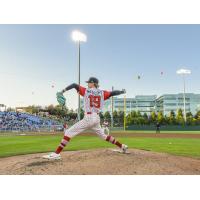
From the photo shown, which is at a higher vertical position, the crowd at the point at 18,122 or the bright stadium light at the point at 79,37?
the bright stadium light at the point at 79,37

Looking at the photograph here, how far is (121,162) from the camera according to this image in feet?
20.0

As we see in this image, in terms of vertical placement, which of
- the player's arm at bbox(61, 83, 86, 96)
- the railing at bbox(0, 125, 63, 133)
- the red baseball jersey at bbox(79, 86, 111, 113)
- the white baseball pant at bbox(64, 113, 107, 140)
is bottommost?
the railing at bbox(0, 125, 63, 133)

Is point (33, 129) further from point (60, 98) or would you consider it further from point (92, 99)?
point (92, 99)

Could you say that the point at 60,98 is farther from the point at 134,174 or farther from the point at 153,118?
the point at 153,118

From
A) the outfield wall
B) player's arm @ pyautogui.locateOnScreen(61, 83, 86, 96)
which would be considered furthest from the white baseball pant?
the outfield wall

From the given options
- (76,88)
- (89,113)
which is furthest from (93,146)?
(76,88)

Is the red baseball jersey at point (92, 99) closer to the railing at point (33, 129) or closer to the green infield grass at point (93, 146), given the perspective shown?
the green infield grass at point (93, 146)

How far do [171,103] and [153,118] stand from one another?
37904mm

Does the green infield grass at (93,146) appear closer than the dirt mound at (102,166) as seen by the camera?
No

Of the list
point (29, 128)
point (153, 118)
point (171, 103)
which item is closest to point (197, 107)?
point (171, 103)

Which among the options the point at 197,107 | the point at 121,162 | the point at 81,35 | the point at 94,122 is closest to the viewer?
the point at 121,162

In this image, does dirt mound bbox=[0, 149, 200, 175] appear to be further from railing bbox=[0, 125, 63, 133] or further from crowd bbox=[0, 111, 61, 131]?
crowd bbox=[0, 111, 61, 131]

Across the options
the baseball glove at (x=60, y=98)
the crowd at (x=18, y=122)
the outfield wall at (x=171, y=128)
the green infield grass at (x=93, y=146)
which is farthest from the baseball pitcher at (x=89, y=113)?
the outfield wall at (x=171, y=128)
